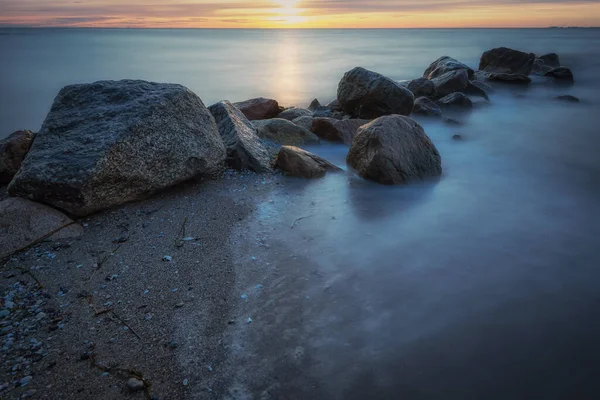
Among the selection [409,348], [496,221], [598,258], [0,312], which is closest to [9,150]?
[0,312]

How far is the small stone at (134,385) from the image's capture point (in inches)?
91.3

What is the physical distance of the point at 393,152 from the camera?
5.43 meters

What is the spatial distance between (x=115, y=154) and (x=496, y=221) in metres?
4.15

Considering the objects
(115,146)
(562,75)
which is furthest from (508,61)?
(115,146)

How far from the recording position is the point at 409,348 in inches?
108

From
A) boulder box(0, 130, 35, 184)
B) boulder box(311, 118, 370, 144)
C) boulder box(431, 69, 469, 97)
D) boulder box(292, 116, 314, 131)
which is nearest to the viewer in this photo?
boulder box(0, 130, 35, 184)

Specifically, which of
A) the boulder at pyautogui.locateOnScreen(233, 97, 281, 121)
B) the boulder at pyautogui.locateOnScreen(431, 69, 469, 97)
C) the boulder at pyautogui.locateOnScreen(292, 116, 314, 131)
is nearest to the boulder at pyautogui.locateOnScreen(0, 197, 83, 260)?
the boulder at pyautogui.locateOnScreen(292, 116, 314, 131)

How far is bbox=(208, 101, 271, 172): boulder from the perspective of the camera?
5566mm

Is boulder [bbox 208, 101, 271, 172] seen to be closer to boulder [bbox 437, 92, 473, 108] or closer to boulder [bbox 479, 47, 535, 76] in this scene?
boulder [bbox 437, 92, 473, 108]

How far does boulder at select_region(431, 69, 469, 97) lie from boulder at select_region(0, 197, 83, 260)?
10828 millimetres

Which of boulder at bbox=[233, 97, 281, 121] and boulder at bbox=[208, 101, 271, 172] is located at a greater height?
boulder at bbox=[208, 101, 271, 172]

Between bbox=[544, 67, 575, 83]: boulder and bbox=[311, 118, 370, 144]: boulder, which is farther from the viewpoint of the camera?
bbox=[544, 67, 575, 83]: boulder

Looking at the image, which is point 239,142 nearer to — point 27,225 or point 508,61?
point 27,225

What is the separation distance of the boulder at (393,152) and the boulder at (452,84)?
7101mm
